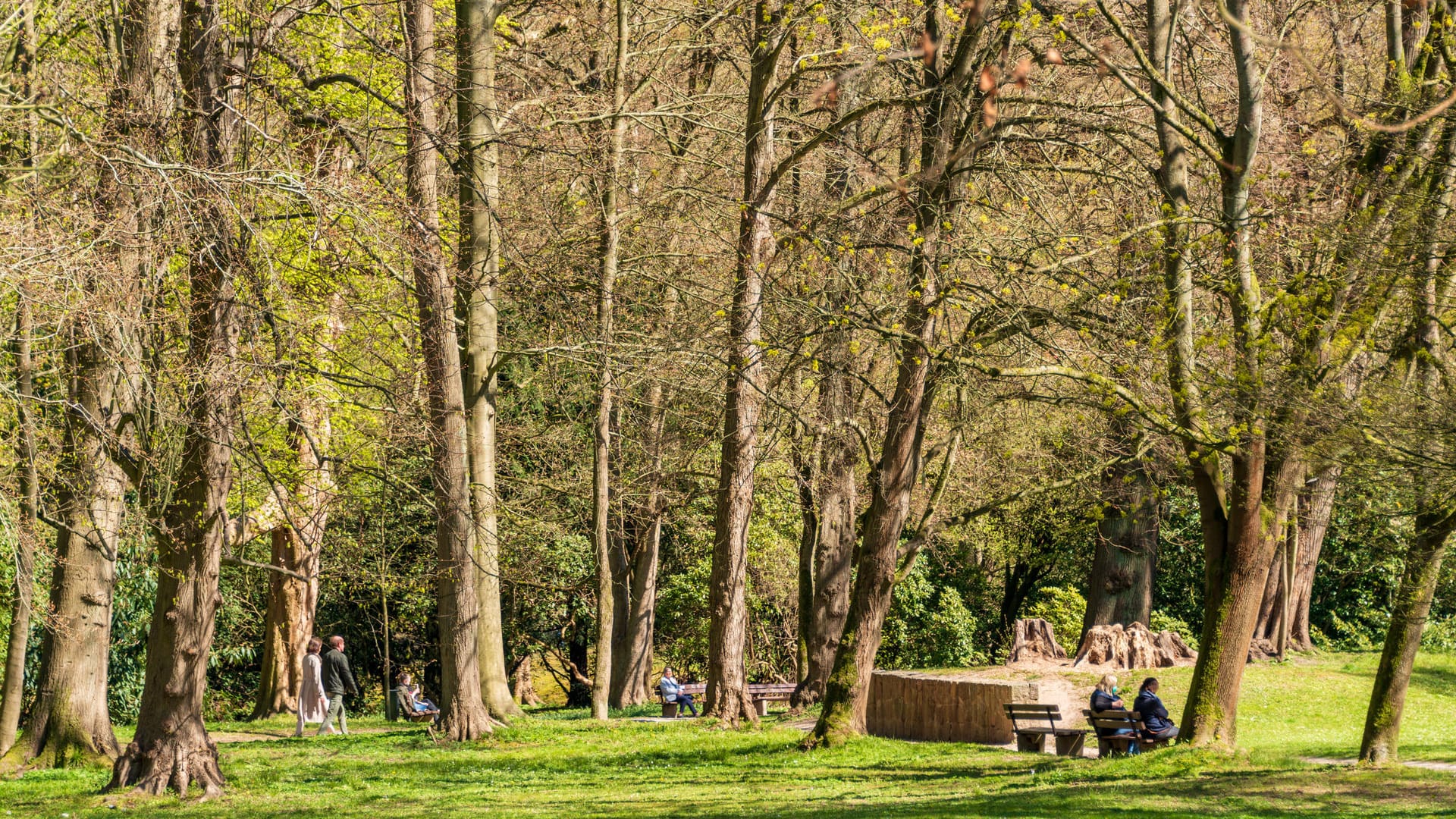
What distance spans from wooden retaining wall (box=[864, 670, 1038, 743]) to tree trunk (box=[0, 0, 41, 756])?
31.5ft

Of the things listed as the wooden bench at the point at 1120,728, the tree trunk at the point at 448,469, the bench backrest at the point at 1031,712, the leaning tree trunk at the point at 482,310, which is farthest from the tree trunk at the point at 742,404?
the wooden bench at the point at 1120,728

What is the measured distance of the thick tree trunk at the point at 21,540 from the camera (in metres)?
9.61

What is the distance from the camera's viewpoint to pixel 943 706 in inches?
685

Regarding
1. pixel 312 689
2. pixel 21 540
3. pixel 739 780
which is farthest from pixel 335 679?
pixel 21 540

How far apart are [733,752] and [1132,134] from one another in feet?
24.9

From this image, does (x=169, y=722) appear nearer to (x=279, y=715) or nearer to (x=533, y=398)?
(x=279, y=715)

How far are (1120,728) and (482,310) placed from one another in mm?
8790

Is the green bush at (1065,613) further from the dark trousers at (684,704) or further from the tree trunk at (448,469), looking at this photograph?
the tree trunk at (448,469)

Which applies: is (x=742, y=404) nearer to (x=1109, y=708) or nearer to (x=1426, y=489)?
(x=1109, y=708)

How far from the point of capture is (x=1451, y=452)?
8523 millimetres

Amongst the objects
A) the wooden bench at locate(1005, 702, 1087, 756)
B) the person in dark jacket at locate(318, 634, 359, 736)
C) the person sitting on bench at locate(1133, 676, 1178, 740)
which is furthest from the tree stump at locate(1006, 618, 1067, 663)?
the person in dark jacket at locate(318, 634, 359, 736)

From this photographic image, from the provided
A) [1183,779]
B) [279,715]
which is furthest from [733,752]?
[279,715]

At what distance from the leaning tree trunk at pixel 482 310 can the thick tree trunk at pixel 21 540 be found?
13.9 feet

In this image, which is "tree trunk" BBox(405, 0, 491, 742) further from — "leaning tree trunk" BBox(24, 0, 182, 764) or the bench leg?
the bench leg
